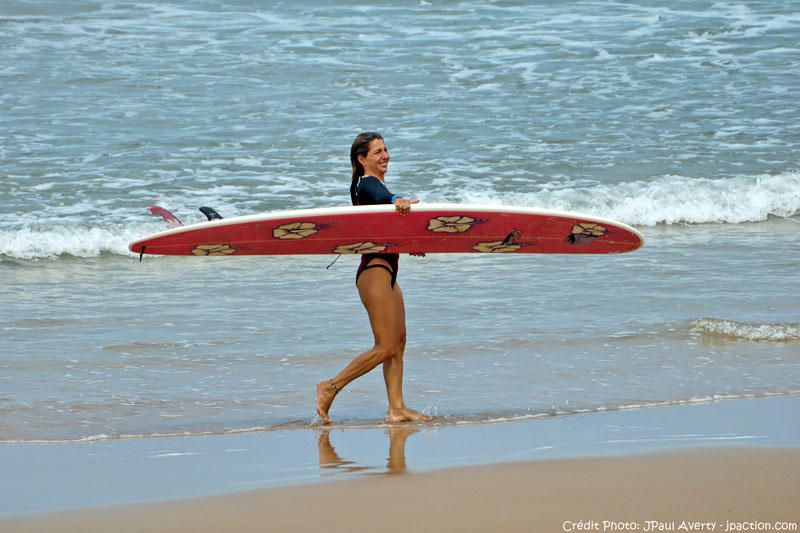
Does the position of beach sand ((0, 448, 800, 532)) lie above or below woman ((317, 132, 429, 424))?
below

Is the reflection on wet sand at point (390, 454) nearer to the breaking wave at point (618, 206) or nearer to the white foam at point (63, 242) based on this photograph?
→ the white foam at point (63, 242)

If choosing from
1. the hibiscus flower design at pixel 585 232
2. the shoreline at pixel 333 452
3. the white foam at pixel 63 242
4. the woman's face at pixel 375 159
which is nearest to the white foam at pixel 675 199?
the white foam at pixel 63 242

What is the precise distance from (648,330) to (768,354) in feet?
2.71

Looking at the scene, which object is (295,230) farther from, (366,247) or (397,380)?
(397,380)

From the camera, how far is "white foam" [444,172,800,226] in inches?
465

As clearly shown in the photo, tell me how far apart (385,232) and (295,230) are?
447mm

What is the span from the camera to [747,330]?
741 cm

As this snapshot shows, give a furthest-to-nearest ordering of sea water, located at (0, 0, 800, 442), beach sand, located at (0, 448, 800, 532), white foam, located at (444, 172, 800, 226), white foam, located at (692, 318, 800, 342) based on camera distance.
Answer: white foam, located at (444, 172, 800, 226) < white foam, located at (692, 318, 800, 342) < sea water, located at (0, 0, 800, 442) < beach sand, located at (0, 448, 800, 532)

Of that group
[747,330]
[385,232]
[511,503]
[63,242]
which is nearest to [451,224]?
[385,232]

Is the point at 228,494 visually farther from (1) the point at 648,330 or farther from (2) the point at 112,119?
(2) the point at 112,119

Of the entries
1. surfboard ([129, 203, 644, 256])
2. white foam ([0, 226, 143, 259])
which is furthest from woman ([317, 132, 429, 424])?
white foam ([0, 226, 143, 259])

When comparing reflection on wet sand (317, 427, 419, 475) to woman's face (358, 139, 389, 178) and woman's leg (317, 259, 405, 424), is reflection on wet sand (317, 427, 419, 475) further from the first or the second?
woman's face (358, 139, 389, 178)

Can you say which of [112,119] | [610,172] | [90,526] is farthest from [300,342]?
[112,119]

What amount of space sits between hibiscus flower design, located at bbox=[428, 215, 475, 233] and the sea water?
0.91 metres
